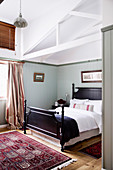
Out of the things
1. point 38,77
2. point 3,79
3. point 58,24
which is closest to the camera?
point 58,24

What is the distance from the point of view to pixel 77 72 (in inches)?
222

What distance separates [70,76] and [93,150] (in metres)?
3.21

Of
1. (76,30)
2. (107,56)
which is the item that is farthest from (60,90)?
(107,56)

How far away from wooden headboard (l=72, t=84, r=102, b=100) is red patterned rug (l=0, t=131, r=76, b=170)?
7.81ft

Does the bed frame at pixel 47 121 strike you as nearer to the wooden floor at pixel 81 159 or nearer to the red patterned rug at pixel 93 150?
the wooden floor at pixel 81 159

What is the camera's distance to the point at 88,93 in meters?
5.14

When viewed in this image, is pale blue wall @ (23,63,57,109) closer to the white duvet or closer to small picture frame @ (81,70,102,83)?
small picture frame @ (81,70,102,83)

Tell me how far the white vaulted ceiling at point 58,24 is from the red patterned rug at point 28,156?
2.32 metres

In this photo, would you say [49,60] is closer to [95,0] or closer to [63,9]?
[63,9]

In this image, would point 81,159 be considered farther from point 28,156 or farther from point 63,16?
point 63,16

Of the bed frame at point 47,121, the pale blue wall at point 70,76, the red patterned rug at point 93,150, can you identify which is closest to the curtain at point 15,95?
the bed frame at point 47,121

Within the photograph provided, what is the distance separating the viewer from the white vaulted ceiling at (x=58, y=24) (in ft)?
10.8

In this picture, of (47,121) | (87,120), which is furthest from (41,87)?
(87,120)

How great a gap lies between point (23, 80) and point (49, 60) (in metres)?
1.39
